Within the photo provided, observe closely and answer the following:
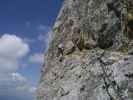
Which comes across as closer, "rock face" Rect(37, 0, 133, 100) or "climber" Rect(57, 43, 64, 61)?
"rock face" Rect(37, 0, 133, 100)

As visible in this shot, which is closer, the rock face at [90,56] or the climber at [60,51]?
the rock face at [90,56]

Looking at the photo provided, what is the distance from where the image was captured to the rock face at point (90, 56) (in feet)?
88.4

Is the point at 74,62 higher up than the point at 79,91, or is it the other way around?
the point at 74,62

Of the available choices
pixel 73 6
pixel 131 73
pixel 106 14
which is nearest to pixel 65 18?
pixel 73 6

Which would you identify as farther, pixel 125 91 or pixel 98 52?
pixel 98 52

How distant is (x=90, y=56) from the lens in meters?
30.1

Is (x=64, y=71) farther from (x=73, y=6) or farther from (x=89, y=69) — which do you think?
(x=73, y=6)

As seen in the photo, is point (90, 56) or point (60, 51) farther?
point (60, 51)

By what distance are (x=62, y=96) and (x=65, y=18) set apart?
36.8 feet

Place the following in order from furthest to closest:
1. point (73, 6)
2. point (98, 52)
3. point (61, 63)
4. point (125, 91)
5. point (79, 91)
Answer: point (73, 6)
point (61, 63)
point (98, 52)
point (79, 91)
point (125, 91)

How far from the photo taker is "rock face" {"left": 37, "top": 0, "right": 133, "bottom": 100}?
1061 inches

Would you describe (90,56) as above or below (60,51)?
below

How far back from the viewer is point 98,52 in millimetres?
30188

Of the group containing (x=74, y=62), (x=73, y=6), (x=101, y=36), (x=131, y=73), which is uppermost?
(x=73, y=6)
